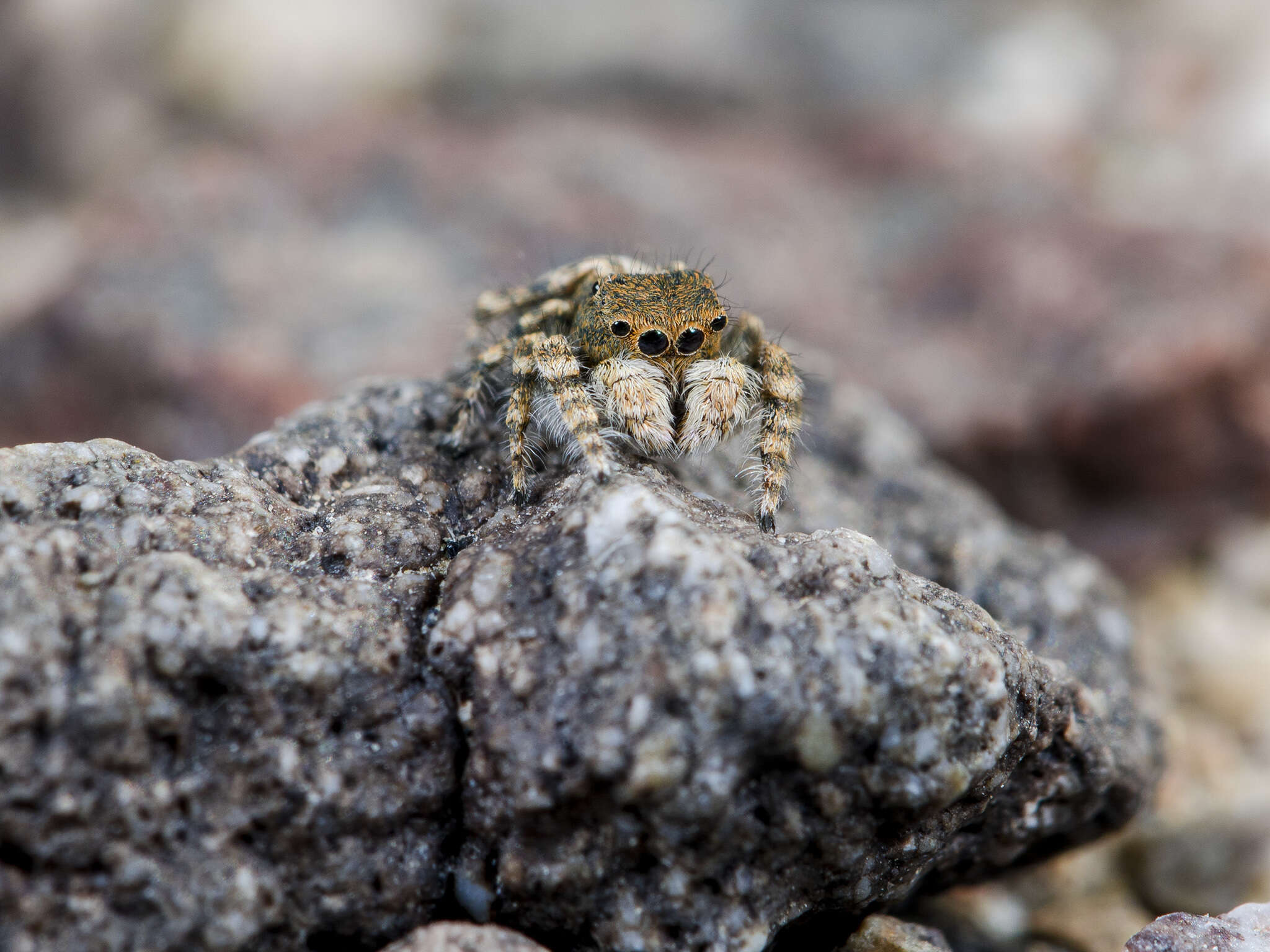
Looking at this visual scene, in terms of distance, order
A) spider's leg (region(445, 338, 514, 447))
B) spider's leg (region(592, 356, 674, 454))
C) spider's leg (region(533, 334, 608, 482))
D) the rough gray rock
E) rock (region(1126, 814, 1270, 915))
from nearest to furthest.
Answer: the rough gray rock, spider's leg (region(533, 334, 608, 482)), spider's leg (region(592, 356, 674, 454)), spider's leg (region(445, 338, 514, 447)), rock (region(1126, 814, 1270, 915))

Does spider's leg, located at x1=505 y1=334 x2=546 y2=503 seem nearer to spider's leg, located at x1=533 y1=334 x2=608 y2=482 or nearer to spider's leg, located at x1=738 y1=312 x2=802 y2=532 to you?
spider's leg, located at x1=533 y1=334 x2=608 y2=482

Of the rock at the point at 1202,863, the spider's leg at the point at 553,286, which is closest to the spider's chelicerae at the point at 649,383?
the spider's leg at the point at 553,286

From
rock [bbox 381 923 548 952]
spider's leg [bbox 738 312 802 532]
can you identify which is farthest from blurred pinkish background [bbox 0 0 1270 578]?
rock [bbox 381 923 548 952]

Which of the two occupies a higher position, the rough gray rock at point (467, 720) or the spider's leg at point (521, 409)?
the spider's leg at point (521, 409)

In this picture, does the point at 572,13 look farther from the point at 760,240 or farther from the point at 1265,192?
the point at 1265,192

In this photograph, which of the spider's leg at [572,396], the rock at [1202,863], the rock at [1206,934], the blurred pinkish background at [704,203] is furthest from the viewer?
the blurred pinkish background at [704,203]

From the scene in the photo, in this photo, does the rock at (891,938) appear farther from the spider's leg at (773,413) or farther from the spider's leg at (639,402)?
the spider's leg at (639,402)

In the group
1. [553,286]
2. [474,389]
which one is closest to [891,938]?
[474,389]
